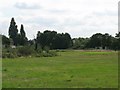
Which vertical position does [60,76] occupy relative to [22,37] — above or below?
below

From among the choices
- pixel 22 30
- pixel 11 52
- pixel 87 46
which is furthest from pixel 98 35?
pixel 11 52

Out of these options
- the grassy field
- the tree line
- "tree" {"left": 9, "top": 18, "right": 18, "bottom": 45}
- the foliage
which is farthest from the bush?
the tree line

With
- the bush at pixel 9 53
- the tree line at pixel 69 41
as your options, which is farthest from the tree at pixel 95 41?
the bush at pixel 9 53

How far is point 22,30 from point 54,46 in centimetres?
1767

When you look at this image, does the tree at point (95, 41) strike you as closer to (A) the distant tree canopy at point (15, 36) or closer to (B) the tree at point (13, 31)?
(A) the distant tree canopy at point (15, 36)

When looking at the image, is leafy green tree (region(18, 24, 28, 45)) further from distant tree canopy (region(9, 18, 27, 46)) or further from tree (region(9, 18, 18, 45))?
tree (region(9, 18, 18, 45))

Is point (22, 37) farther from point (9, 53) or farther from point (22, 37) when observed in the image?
point (9, 53)

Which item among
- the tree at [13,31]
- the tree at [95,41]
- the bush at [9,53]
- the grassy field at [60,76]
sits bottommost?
the grassy field at [60,76]

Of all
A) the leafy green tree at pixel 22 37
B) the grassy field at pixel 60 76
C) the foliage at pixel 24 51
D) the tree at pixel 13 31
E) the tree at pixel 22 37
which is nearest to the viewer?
the grassy field at pixel 60 76

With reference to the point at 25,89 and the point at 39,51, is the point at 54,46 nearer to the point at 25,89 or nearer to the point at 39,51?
the point at 39,51

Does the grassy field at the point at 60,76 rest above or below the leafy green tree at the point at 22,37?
below

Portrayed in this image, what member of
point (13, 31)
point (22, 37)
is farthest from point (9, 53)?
point (22, 37)

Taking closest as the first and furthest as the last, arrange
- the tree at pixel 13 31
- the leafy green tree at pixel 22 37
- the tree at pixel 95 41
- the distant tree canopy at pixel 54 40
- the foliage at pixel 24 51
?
the foliage at pixel 24 51 → the leafy green tree at pixel 22 37 → the tree at pixel 13 31 → the tree at pixel 95 41 → the distant tree canopy at pixel 54 40


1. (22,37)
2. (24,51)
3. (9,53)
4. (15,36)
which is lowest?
(9,53)
